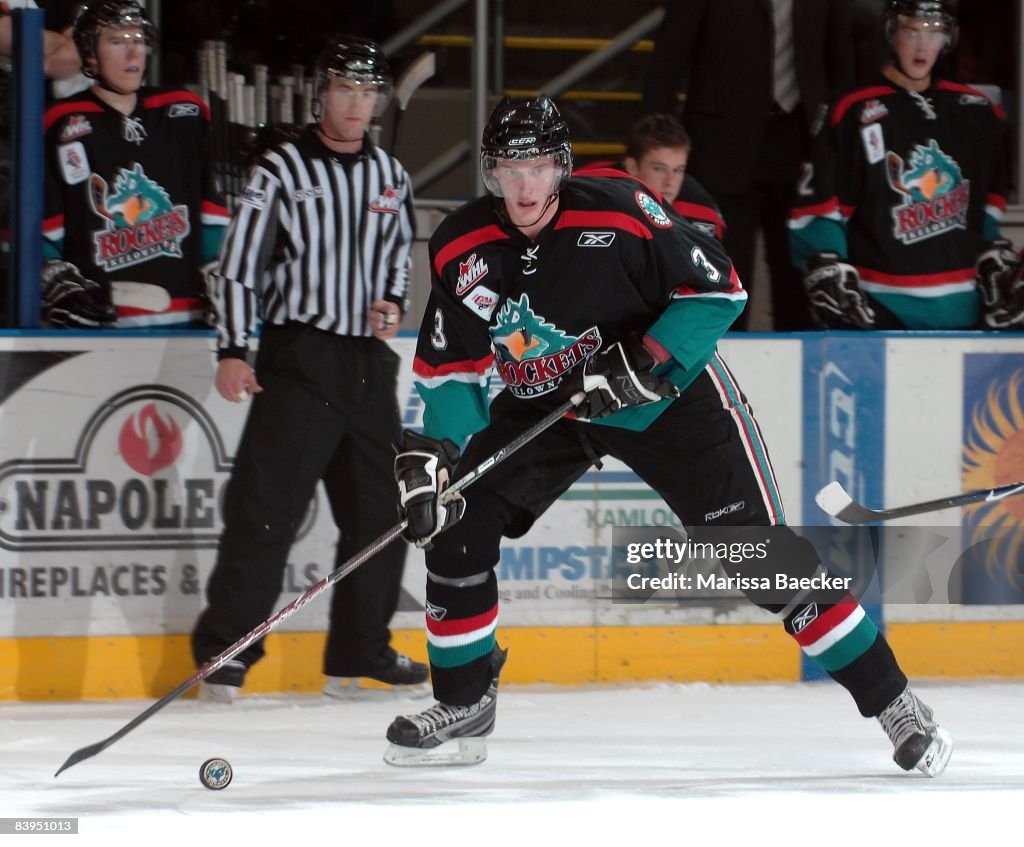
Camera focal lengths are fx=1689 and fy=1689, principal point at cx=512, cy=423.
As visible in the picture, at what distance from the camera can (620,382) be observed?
10.1ft

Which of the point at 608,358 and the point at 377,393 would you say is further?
the point at 377,393

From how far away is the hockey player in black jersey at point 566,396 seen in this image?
312 cm

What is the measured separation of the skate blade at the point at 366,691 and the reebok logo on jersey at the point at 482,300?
129 centimetres

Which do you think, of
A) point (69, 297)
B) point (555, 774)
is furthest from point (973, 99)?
point (69, 297)

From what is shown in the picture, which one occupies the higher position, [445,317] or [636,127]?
[636,127]

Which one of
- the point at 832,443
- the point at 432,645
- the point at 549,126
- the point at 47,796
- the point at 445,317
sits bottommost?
the point at 47,796

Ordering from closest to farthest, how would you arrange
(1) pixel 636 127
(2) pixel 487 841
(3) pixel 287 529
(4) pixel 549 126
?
(2) pixel 487 841 → (4) pixel 549 126 → (3) pixel 287 529 → (1) pixel 636 127

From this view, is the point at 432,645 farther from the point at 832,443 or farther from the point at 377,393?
the point at 832,443

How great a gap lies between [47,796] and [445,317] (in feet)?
3.74

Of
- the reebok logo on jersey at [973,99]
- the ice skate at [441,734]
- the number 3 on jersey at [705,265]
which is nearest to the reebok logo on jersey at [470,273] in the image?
the number 3 on jersey at [705,265]

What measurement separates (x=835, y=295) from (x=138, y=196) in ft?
5.85

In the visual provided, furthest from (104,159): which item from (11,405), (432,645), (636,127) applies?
(432,645)

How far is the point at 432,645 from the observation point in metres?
3.32

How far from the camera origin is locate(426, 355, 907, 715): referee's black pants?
325 centimetres
